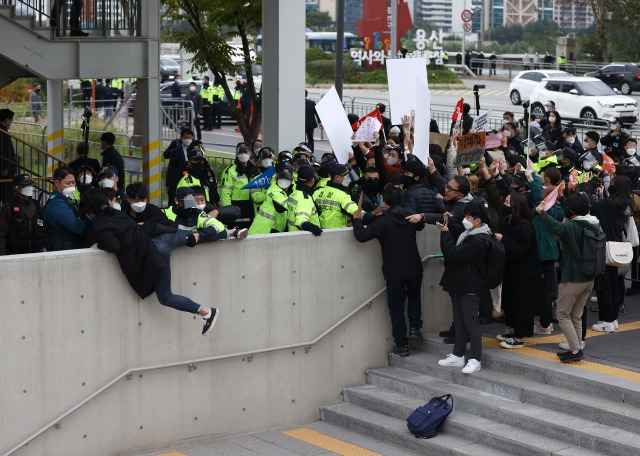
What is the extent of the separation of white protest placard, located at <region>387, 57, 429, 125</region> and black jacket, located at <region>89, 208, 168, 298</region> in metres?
4.37

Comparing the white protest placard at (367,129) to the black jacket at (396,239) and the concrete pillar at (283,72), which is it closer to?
the black jacket at (396,239)

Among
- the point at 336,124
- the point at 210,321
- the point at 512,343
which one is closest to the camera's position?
the point at 210,321

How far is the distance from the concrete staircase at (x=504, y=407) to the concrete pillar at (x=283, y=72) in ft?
21.1

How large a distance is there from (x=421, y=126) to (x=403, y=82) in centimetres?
87

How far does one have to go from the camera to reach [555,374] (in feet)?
36.0

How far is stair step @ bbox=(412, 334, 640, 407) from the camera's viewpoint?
1044 cm

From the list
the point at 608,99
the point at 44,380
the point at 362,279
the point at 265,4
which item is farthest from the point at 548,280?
the point at 608,99

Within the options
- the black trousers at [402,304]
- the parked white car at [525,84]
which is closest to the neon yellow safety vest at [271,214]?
the black trousers at [402,304]

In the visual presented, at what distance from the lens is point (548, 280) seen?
12430 mm

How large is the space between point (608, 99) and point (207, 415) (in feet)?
92.2

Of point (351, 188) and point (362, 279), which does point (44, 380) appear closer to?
point (362, 279)

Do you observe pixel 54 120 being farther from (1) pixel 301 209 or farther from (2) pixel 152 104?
(1) pixel 301 209

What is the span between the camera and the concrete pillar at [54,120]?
767 inches

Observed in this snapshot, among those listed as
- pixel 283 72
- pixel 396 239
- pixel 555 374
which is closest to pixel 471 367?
pixel 555 374
